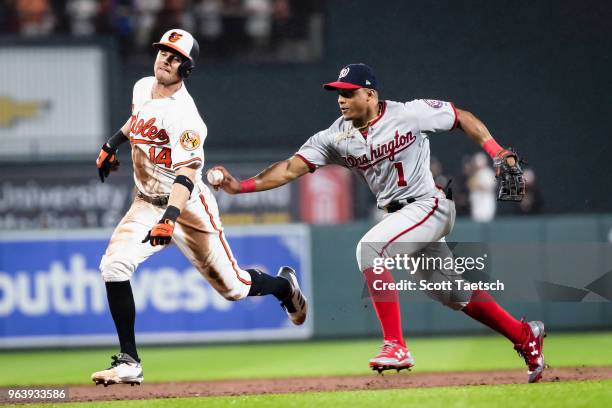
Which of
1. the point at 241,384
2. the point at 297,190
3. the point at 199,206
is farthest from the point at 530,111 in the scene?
the point at 199,206

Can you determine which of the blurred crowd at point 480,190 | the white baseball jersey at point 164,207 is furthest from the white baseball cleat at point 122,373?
the blurred crowd at point 480,190

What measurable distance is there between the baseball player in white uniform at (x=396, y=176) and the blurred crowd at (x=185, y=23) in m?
9.09

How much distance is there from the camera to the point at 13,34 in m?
15.3

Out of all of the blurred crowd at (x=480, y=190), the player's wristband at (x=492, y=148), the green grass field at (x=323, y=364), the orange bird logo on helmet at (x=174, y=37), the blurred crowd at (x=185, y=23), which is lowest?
the green grass field at (x=323, y=364)

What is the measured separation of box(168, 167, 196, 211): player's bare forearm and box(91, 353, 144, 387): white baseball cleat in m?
0.92

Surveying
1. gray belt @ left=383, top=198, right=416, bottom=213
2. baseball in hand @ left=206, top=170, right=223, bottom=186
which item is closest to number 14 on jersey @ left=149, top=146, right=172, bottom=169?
baseball in hand @ left=206, top=170, right=223, bottom=186

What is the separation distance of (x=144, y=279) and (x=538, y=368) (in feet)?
17.7

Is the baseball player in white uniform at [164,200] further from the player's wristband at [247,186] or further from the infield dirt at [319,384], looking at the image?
the infield dirt at [319,384]

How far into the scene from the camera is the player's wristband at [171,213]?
19.8ft

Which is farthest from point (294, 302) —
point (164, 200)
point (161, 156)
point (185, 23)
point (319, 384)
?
point (185, 23)

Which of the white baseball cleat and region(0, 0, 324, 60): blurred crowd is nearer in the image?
the white baseball cleat

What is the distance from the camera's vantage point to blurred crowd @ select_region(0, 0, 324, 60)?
51.1ft

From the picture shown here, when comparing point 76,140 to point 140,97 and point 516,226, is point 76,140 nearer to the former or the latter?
point 516,226

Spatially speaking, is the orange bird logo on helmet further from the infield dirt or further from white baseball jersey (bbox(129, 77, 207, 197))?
the infield dirt
